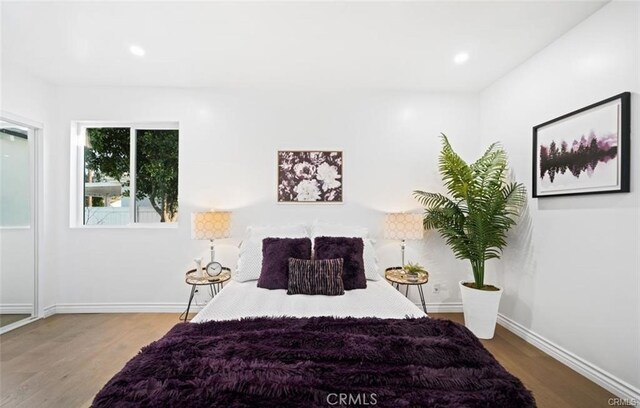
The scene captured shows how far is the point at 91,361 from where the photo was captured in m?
2.26

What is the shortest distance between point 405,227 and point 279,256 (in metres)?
1.34

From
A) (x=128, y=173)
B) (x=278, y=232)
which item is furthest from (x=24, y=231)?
(x=278, y=232)

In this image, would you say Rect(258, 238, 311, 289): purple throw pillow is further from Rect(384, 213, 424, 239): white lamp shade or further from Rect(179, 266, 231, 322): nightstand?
Rect(384, 213, 424, 239): white lamp shade

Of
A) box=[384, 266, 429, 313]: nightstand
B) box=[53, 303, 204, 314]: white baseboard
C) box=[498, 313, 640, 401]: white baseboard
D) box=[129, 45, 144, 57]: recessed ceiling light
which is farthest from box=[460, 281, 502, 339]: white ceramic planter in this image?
box=[129, 45, 144, 57]: recessed ceiling light

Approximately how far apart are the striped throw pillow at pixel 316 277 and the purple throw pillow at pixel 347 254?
11 centimetres

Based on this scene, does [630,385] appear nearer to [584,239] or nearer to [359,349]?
[584,239]

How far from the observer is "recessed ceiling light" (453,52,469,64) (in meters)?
2.55

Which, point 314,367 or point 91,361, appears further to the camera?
point 91,361

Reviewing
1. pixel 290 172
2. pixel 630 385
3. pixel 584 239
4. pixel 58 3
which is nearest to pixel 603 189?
pixel 584 239

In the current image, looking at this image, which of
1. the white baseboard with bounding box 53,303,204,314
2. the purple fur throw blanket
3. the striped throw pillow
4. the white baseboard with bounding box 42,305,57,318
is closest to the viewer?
the purple fur throw blanket

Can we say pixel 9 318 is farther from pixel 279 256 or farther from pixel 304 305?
pixel 304 305

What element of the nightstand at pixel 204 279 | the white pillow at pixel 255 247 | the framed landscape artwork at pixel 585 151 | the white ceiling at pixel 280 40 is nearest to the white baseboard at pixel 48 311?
the nightstand at pixel 204 279

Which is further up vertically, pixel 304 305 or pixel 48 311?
pixel 304 305

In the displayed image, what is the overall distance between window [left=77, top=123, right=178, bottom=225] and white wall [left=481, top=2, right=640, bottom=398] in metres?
3.79
